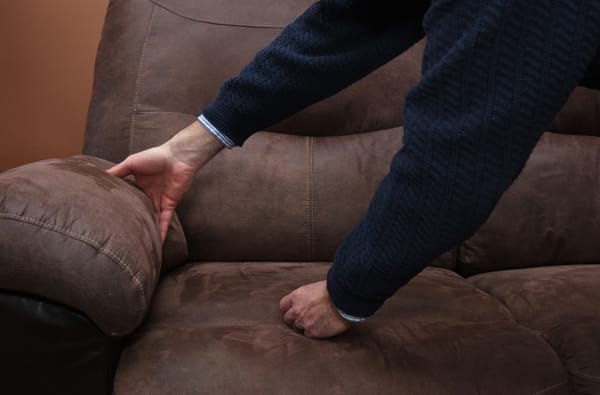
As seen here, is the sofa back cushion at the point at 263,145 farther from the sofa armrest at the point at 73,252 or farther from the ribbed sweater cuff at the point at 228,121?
the sofa armrest at the point at 73,252

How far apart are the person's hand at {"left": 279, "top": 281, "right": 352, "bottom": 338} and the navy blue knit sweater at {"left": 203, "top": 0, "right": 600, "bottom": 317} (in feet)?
0.17

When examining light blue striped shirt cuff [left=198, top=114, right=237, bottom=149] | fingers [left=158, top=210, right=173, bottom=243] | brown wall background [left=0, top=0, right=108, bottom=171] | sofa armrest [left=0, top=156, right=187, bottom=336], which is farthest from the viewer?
brown wall background [left=0, top=0, right=108, bottom=171]

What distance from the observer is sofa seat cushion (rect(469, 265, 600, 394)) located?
3.27ft

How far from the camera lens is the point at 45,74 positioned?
2148 millimetres

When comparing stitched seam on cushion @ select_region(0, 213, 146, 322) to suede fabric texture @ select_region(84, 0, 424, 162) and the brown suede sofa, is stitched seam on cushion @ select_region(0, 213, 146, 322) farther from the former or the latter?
suede fabric texture @ select_region(84, 0, 424, 162)

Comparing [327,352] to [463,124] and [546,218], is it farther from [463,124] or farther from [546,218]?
[546,218]

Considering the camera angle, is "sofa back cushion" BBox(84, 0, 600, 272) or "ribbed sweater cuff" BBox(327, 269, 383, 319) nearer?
"ribbed sweater cuff" BBox(327, 269, 383, 319)

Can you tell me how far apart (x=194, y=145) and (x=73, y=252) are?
33cm

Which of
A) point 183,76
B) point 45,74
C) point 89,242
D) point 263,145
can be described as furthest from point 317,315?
point 45,74

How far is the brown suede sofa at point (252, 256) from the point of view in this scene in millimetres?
852

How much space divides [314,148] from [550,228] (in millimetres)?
628

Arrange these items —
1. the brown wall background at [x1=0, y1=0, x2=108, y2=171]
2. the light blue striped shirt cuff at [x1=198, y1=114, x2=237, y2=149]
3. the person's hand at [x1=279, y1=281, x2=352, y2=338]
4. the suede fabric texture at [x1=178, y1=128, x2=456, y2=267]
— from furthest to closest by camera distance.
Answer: the brown wall background at [x1=0, y1=0, x2=108, y2=171]
the suede fabric texture at [x1=178, y1=128, x2=456, y2=267]
the light blue striped shirt cuff at [x1=198, y1=114, x2=237, y2=149]
the person's hand at [x1=279, y1=281, x2=352, y2=338]

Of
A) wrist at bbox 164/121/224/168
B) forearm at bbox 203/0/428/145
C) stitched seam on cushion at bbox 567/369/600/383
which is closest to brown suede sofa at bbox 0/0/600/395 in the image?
stitched seam on cushion at bbox 567/369/600/383

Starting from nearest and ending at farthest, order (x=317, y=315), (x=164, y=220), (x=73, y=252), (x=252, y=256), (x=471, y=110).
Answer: (x=471, y=110) < (x=73, y=252) < (x=317, y=315) < (x=164, y=220) < (x=252, y=256)
